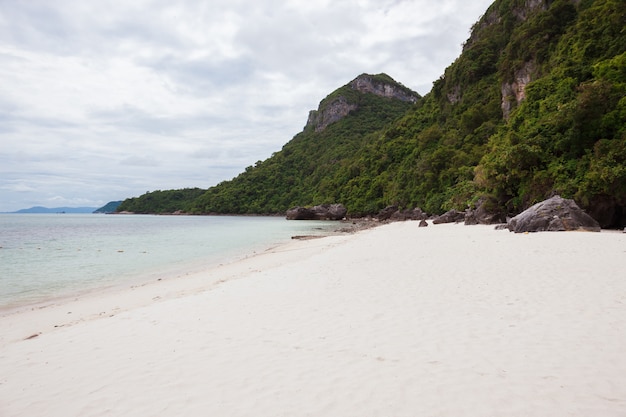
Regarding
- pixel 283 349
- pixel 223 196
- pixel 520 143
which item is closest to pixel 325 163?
pixel 223 196

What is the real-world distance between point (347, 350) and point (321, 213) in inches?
2928

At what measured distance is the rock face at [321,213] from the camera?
256ft

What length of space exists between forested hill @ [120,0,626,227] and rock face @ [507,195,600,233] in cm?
296

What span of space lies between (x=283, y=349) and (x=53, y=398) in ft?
10.1

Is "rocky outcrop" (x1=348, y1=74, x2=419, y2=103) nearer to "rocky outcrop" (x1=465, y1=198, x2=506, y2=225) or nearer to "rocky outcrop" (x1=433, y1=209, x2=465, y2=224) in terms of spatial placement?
"rocky outcrop" (x1=433, y1=209, x2=465, y2=224)

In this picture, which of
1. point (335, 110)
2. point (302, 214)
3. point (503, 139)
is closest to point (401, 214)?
point (503, 139)

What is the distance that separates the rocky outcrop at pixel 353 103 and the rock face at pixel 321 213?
76.7m

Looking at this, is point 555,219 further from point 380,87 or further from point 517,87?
point 380,87

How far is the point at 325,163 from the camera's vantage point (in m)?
122

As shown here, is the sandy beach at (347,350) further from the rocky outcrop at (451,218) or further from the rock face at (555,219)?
the rocky outcrop at (451,218)

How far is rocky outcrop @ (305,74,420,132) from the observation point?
146 m

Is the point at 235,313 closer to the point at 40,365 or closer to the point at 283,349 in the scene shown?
the point at 283,349

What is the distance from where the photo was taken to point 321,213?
7950 centimetres

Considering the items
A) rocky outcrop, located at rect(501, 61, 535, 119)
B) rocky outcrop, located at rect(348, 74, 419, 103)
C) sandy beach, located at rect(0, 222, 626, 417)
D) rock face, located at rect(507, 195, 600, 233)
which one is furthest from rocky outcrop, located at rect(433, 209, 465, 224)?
rocky outcrop, located at rect(348, 74, 419, 103)
